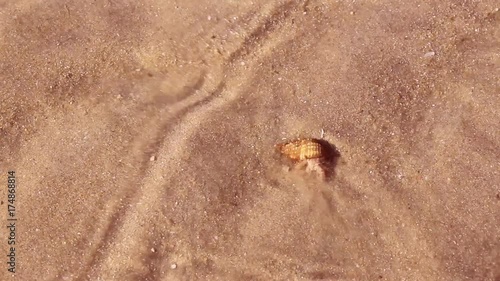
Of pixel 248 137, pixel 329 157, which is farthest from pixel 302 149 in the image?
pixel 248 137

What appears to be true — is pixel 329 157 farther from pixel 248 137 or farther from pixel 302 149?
pixel 248 137

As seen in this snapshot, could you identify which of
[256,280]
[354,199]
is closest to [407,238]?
[354,199]

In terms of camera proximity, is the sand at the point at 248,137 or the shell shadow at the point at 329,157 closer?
the sand at the point at 248,137

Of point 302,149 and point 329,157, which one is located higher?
point 302,149

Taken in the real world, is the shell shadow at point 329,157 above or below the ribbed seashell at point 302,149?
below
